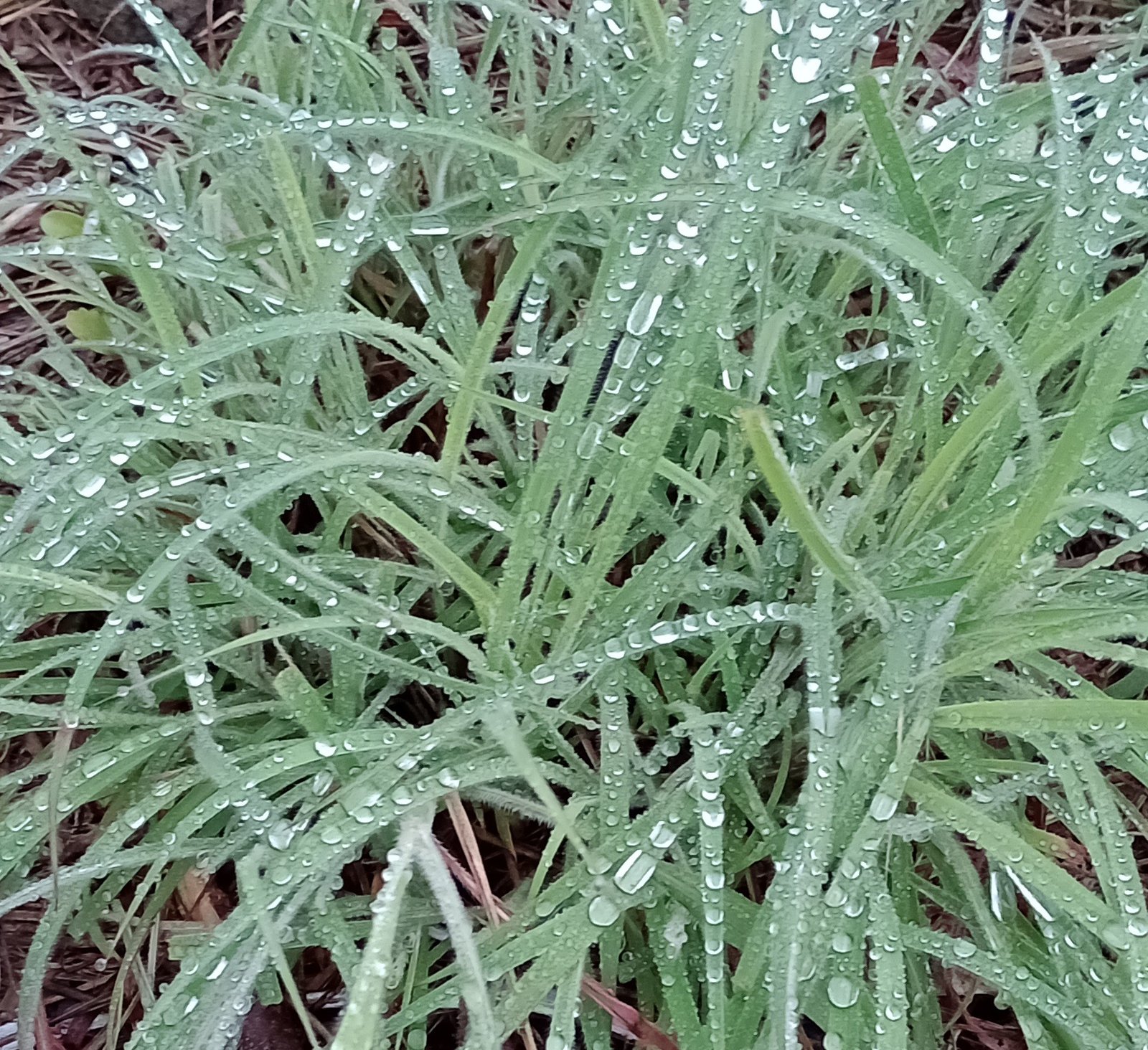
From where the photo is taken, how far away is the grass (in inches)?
21.6

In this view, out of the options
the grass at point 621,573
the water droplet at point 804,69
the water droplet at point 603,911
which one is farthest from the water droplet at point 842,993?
the water droplet at point 804,69

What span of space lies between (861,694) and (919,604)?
67mm

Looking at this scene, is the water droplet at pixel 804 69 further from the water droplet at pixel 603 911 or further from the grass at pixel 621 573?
the water droplet at pixel 603 911

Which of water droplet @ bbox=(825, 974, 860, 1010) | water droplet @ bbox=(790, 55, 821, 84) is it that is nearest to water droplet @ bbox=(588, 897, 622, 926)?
water droplet @ bbox=(825, 974, 860, 1010)

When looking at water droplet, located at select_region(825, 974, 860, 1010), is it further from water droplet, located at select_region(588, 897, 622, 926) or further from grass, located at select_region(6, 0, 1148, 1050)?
water droplet, located at select_region(588, 897, 622, 926)

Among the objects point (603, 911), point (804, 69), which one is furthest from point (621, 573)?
point (804, 69)

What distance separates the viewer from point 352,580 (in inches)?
28.1

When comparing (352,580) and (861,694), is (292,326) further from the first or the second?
(861,694)

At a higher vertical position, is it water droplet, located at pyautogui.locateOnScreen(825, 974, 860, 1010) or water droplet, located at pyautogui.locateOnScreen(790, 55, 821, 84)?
water droplet, located at pyautogui.locateOnScreen(790, 55, 821, 84)

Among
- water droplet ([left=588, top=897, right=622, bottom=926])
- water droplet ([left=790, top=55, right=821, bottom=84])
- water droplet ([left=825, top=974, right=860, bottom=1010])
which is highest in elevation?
water droplet ([left=790, top=55, right=821, bottom=84])

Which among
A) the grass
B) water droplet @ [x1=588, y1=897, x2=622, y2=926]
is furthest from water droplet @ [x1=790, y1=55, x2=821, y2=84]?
water droplet @ [x1=588, y1=897, x2=622, y2=926]

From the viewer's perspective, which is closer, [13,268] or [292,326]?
[292,326]

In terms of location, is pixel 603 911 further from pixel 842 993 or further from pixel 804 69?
pixel 804 69

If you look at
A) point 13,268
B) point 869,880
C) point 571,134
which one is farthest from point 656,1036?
point 13,268
